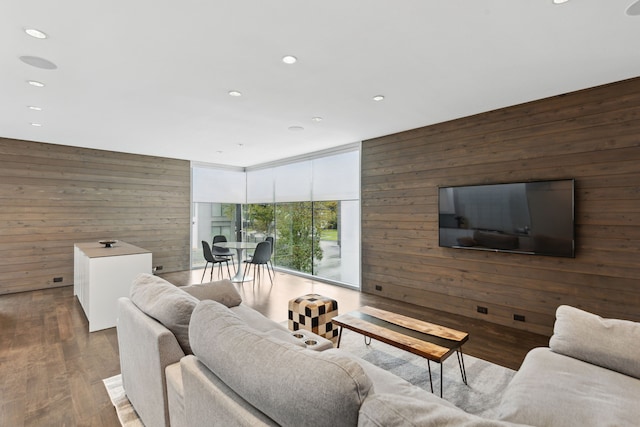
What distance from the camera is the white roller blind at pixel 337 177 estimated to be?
5.64 m

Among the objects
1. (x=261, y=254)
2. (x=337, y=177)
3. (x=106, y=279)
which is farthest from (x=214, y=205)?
(x=106, y=279)

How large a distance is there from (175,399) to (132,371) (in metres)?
0.76

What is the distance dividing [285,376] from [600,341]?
6.48 feet

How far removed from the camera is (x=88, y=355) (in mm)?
3008

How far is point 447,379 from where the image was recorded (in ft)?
8.34

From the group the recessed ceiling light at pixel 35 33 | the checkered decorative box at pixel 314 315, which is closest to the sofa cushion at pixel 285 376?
the checkered decorative box at pixel 314 315

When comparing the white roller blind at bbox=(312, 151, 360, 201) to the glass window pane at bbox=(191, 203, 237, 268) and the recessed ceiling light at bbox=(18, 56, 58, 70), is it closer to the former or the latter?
the glass window pane at bbox=(191, 203, 237, 268)

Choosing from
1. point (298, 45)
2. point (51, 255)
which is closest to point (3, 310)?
point (51, 255)

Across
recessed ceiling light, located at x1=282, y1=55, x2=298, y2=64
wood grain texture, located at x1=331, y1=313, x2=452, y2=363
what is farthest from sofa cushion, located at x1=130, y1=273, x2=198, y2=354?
recessed ceiling light, located at x1=282, y1=55, x2=298, y2=64

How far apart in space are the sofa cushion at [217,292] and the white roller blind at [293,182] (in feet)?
12.8

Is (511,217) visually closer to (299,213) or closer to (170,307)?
(170,307)

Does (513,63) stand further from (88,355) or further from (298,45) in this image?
(88,355)

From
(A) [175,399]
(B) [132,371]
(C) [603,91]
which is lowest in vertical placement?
(B) [132,371]

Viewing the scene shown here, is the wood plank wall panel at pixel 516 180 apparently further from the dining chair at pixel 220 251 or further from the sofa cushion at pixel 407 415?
the sofa cushion at pixel 407 415
